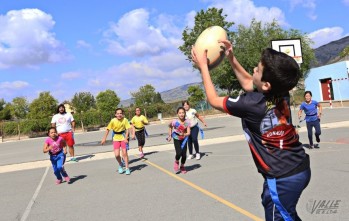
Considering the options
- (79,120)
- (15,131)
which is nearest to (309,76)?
(79,120)

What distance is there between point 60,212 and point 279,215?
4.69 m

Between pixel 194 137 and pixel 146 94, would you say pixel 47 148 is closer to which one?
pixel 194 137

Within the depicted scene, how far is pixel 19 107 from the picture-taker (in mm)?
68188

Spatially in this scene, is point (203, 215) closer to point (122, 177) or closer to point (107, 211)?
point (107, 211)

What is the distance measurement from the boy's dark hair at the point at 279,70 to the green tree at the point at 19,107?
7089 cm

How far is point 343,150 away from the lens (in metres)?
10.5

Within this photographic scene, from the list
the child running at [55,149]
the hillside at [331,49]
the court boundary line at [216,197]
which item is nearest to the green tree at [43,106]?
the child running at [55,149]

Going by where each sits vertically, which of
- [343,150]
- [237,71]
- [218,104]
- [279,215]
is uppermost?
[237,71]

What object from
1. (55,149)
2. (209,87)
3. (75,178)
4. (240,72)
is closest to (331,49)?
(75,178)

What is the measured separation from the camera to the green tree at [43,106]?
40.9 m

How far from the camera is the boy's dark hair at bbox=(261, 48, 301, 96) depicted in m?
2.52

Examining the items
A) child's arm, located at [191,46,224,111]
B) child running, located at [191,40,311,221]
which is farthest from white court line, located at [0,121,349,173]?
child running, located at [191,40,311,221]

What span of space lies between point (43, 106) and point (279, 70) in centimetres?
4656

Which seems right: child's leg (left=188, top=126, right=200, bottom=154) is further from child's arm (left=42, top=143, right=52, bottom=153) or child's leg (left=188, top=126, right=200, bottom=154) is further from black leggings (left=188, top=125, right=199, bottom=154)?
child's arm (left=42, top=143, right=52, bottom=153)
